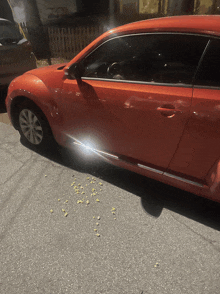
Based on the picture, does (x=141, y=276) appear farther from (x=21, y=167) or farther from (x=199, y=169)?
(x=21, y=167)

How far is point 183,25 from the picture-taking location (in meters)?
1.79

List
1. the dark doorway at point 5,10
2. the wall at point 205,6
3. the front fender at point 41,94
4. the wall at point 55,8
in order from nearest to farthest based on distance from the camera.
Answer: the front fender at point 41,94
the wall at point 205,6
the dark doorway at point 5,10
the wall at point 55,8

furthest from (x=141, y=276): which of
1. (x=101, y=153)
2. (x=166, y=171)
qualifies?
(x=101, y=153)

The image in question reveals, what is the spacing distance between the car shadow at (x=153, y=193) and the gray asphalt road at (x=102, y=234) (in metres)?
0.01

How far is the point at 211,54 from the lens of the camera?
1703 millimetres

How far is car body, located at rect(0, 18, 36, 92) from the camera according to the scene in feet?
16.2

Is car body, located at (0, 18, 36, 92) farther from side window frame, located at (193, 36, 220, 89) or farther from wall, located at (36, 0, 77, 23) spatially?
wall, located at (36, 0, 77, 23)

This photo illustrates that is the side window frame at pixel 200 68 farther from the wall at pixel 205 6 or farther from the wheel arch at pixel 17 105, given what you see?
the wall at pixel 205 6

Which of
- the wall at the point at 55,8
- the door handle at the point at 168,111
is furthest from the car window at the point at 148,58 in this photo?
the wall at the point at 55,8

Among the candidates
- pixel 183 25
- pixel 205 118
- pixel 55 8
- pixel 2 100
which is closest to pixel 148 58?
pixel 183 25

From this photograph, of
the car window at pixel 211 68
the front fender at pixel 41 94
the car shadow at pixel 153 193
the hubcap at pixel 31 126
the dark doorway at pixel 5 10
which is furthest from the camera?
the dark doorway at pixel 5 10

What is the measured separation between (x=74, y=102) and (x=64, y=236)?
1425 millimetres

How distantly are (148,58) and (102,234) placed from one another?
6.10ft

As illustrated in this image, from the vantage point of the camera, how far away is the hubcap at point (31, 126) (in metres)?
3.06
